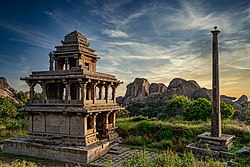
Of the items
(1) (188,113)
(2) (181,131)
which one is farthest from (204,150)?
(1) (188,113)

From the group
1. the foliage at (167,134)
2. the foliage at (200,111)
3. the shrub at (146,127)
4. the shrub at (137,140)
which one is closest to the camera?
the foliage at (167,134)

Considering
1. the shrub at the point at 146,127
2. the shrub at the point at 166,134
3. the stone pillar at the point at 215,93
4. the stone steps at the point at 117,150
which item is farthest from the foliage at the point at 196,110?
the stone steps at the point at 117,150

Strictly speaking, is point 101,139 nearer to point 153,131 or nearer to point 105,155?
point 105,155

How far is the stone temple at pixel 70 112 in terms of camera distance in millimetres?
13109

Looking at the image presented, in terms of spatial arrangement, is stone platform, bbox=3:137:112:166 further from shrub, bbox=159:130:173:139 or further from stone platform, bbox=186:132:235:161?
stone platform, bbox=186:132:235:161

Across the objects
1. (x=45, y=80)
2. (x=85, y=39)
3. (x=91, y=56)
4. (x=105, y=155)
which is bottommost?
(x=105, y=155)

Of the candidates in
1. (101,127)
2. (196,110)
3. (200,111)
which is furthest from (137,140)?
(196,110)

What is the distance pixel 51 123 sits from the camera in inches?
558

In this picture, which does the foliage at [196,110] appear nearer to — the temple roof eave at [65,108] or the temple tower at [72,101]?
the temple tower at [72,101]

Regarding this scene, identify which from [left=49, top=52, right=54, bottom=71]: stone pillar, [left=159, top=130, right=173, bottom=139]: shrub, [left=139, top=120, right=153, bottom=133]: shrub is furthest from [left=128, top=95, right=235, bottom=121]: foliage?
[left=49, top=52, right=54, bottom=71]: stone pillar

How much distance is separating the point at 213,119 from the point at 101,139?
7.71 metres

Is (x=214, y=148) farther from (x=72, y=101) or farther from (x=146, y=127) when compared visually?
(x=72, y=101)

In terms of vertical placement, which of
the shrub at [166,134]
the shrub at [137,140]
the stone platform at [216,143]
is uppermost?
the stone platform at [216,143]

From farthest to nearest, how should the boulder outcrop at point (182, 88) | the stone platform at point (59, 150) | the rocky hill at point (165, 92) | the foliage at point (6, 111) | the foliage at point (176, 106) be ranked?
1. the boulder outcrop at point (182, 88)
2. the rocky hill at point (165, 92)
3. the foliage at point (176, 106)
4. the foliage at point (6, 111)
5. the stone platform at point (59, 150)
